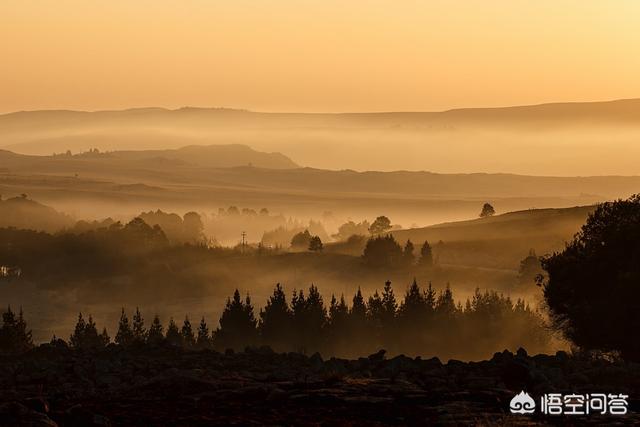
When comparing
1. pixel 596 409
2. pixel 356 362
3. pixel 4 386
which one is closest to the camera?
pixel 596 409

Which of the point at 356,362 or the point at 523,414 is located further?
the point at 356,362

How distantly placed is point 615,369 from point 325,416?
1745 centimetres

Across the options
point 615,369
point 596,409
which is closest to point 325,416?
point 596,409

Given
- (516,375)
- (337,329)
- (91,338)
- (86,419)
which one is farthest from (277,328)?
(86,419)

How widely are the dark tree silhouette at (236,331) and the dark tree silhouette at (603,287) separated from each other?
109 metres

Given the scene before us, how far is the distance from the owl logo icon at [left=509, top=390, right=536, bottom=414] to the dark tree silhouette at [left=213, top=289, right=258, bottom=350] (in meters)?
140

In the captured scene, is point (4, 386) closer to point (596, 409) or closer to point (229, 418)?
point (229, 418)

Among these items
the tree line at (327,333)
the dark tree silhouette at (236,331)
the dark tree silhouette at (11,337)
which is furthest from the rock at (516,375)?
the tree line at (327,333)

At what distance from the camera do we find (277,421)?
37219 mm

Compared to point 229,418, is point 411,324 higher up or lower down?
lower down

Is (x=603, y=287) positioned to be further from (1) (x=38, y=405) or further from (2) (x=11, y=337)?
(2) (x=11, y=337)

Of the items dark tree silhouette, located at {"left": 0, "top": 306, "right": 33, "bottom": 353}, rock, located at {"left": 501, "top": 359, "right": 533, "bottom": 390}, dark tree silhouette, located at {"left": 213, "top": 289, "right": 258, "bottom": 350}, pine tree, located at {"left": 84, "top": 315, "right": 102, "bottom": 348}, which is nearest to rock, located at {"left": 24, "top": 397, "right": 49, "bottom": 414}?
rock, located at {"left": 501, "top": 359, "right": 533, "bottom": 390}

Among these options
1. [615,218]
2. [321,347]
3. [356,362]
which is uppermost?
[615,218]

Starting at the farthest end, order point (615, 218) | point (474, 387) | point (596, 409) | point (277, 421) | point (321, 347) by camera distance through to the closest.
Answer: point (321, 347)
point (615, 218)
point (474, 387)
point (596, 409)
point (277, 421)
